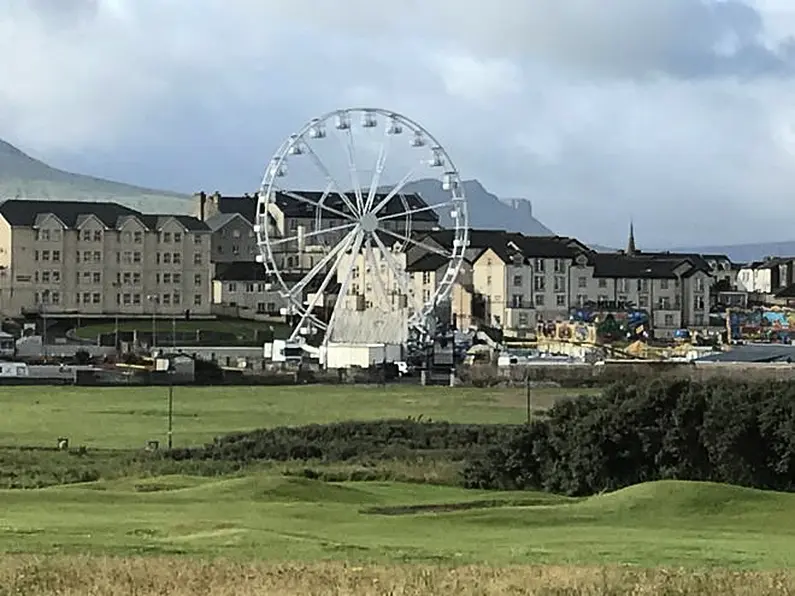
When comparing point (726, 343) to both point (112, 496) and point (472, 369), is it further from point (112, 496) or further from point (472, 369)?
point (112, 496)

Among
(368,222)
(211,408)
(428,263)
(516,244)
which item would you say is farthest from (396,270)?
(211,408)

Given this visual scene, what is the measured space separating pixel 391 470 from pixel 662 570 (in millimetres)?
21516

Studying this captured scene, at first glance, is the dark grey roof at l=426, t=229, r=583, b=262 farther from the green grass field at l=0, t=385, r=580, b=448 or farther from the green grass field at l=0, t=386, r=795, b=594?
the green grass field at l=0, t=386, r=795, b=594

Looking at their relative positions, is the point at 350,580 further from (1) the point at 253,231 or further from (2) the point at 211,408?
(1) the point at 253,231

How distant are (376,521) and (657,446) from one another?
12.7 metres

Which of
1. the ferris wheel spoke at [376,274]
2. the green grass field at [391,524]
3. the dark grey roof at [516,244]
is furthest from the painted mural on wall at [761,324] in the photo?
the green grass field at [391,524]

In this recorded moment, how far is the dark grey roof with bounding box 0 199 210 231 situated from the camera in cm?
11125

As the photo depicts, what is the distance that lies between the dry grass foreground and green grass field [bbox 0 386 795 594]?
3.53ft

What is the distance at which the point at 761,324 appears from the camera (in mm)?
Result: 115438

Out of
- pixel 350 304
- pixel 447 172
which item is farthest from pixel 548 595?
pixel 350 304

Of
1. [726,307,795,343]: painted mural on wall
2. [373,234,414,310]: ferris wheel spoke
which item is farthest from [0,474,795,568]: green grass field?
[726,307,795,343]: painted mural on wall

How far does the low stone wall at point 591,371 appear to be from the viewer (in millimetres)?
78750

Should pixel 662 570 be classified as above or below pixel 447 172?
below

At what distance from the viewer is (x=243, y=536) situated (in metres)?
21.2
